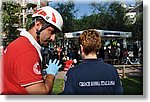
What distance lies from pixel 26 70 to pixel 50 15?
59 cm

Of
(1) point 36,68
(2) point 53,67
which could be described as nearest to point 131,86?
(2) point 53,67

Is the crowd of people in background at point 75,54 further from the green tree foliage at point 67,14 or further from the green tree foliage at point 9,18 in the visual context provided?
the green tree foliage at point 9,18

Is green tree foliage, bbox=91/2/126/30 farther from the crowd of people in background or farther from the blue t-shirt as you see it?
the blue t-shirt

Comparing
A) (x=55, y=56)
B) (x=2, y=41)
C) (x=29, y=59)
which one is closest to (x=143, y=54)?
(x=55, y=56)

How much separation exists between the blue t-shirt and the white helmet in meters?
0.73

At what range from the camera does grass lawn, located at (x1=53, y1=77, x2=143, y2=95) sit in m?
2.95

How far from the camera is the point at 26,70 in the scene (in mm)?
2871

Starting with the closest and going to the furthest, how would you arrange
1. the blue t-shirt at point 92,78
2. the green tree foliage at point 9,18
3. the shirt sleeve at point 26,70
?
1. the blue t-shirt at point 92,78
2. the shirt sleeve at point 26,70
3. the green tree foliage at point 9,18

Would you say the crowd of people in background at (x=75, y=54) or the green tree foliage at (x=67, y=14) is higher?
the green tree foliage at (x=67, y=14)

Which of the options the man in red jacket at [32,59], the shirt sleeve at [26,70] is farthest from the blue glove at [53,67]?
the shirt sleeve at [26,70]

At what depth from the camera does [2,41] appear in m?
3.00

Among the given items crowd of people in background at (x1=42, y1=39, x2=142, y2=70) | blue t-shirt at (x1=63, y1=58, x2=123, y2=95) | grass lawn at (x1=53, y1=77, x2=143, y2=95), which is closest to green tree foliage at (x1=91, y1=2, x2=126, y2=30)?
crowd of people in background at (x1=42, y1=39, x2=142, y2=70)

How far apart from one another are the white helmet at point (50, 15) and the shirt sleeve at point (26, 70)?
1.21 feet

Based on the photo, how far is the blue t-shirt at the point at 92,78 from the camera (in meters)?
2.25
